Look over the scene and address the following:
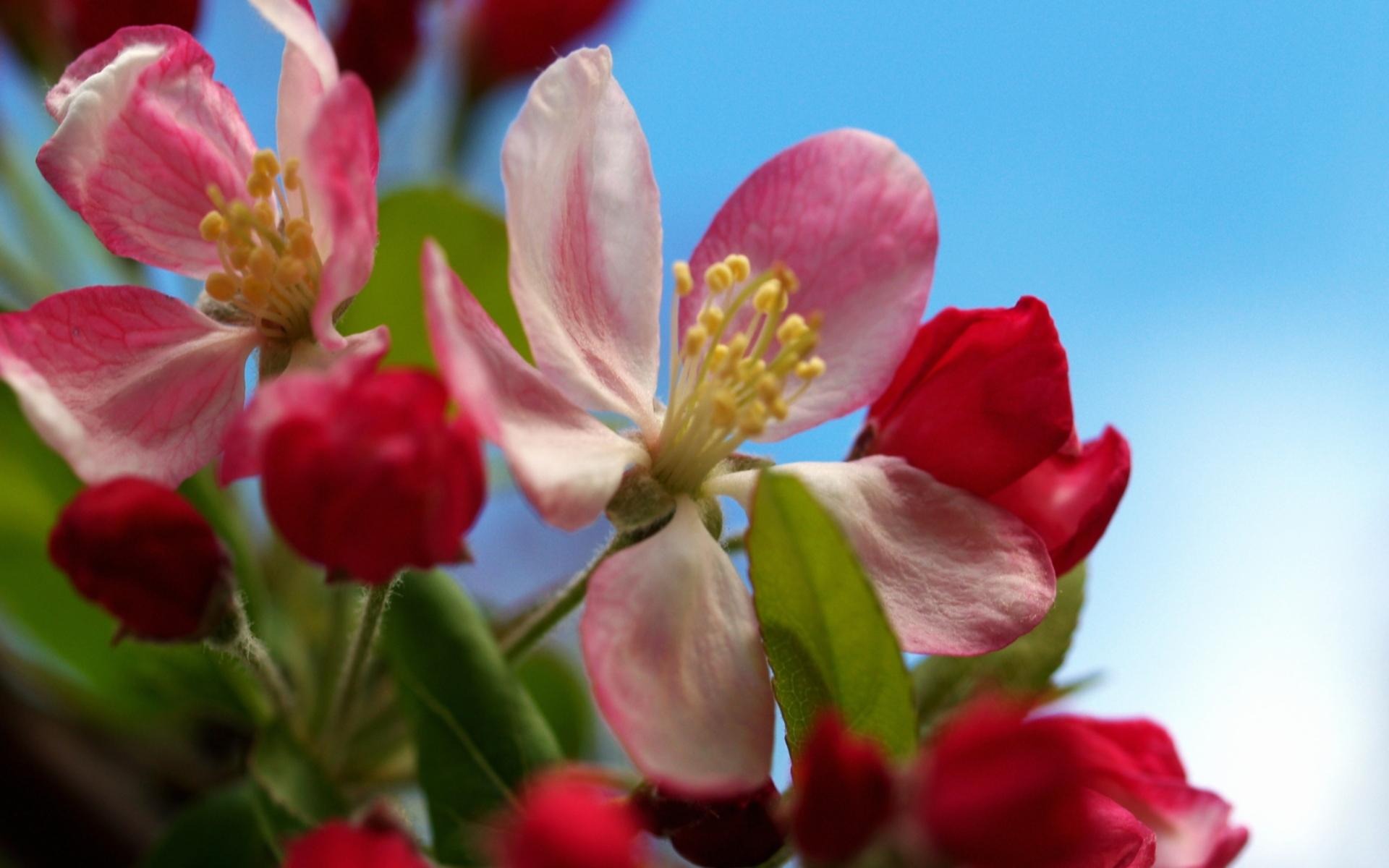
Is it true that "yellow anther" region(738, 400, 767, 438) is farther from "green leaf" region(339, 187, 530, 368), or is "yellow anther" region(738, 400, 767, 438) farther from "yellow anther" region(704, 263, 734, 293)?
"green leaf" region(339, 187, 530, 368)

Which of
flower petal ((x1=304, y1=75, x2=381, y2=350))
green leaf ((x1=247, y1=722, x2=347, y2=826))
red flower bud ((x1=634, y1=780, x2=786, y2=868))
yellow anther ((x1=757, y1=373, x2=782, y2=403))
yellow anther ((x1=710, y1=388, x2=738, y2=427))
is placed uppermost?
flower petal ((x1=304, y1=75, x2=381, y2=350))

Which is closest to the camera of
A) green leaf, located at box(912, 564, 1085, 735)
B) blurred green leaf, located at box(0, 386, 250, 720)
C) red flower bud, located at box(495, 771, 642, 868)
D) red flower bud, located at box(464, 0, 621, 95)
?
red flower bud, located at box(495, 771, 642, 868)

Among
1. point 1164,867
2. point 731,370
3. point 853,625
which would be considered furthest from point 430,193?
point 1164,867

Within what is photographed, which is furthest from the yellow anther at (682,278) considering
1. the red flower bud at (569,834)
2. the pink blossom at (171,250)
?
the red flower bud at (569,834)

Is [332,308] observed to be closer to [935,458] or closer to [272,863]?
[935,458]

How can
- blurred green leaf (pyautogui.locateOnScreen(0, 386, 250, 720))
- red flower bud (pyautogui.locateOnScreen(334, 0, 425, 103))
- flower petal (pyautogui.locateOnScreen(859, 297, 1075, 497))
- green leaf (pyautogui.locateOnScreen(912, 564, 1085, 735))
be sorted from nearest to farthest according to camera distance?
1. flower petal (pyautogui.locateOnScreen(859, 297, 1075, 497))
2. green leaf (pyautogui.locateOnScreen(912, 564, 1085, 735))
3. blurred green leaf (pyautogui.locateOnScreen(0, 386, 250, 720))
4. red flower bud (pyautogui.locateOnScreen(334, 0, 425, 103))

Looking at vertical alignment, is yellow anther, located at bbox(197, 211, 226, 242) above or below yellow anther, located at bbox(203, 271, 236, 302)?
above

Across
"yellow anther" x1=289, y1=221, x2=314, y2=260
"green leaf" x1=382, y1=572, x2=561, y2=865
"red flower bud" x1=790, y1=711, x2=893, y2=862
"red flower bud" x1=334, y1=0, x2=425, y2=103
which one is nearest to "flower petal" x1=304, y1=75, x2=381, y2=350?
"yellow anther" x1=289, y1=221, x2=314, y2=260
